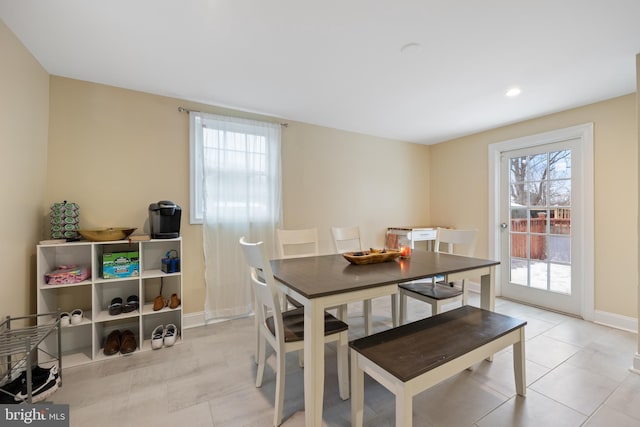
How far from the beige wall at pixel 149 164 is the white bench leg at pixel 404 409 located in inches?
86.6

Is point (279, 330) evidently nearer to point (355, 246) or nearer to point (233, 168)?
point (355, 246)

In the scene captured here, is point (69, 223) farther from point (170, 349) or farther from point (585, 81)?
point (585, 81)

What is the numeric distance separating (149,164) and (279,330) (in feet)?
6.73

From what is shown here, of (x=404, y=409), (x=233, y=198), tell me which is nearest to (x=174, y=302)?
(x=233, y=198)

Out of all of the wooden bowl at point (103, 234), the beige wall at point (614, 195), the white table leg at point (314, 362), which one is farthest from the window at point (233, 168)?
the beige wall at point (614, 195)

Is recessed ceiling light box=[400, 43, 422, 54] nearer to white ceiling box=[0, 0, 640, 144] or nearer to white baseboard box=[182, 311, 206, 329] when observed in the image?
white ceiling box=[0, 0, 640, 144]

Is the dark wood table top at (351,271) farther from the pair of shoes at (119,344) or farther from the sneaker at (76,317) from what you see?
the sneaker at (76,317)

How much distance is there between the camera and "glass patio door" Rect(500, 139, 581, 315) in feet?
9.53

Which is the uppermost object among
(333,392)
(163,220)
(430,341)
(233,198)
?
(233,198)

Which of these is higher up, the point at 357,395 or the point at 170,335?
the point at 357,395

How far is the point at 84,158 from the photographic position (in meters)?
2.23

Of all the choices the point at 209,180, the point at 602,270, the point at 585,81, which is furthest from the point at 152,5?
the point at 602,270

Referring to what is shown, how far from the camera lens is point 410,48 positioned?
181 centimetres

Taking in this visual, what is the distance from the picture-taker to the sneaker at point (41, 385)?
59.7 inches
